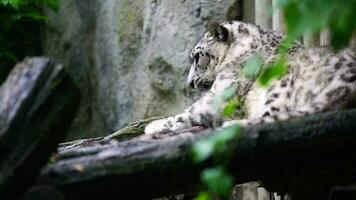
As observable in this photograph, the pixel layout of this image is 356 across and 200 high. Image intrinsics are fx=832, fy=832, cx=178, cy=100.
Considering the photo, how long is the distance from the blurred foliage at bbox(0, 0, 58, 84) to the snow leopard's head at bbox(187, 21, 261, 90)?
2254 millimetres

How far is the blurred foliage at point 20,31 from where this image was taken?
23.7 feet

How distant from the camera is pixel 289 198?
3615 millimetres

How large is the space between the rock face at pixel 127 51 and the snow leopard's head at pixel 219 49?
3.12 feet

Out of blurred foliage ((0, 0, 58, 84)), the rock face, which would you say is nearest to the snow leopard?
the rock face

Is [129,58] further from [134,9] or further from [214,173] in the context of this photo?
[214,173]

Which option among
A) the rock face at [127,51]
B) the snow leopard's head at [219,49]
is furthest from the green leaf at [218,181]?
the rock face at [127,51]

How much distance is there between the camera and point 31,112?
2297 millimetres

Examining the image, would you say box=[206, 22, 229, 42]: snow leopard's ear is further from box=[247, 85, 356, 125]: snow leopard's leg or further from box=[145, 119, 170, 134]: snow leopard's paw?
box=[247, 85, 356, 125]: snow leopard's leg

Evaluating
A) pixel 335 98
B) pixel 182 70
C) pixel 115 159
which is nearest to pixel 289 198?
pixel 335 98

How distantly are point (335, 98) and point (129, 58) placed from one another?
144 inches

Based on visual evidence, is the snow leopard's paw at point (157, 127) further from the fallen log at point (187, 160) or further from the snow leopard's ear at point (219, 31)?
the fallen log at point (187, 160)

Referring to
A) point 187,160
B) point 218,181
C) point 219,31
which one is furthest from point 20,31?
point 218,181

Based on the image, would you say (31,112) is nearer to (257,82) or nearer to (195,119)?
(257,82)

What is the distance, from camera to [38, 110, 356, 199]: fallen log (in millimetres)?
2496
